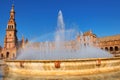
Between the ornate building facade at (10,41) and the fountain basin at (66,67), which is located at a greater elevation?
the ornate building facade at (10,41)

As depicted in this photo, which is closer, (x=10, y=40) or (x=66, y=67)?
(x=66, y=67)

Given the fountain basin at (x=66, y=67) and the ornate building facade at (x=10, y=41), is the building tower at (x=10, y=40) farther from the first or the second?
the fountain basin at (x=66, y=67)

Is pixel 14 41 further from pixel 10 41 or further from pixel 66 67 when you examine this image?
pixel 66 67

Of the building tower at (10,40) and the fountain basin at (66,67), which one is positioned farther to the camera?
the building tower at (10,40)

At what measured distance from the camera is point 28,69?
14.9 m

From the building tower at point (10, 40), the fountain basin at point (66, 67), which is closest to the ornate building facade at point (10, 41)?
the building tower at point (10, 40)

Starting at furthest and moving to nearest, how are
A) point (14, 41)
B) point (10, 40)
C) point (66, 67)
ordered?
point (14, 41) → point (10, 40) → point (66, 67)

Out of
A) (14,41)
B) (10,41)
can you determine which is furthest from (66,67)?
(10,41)

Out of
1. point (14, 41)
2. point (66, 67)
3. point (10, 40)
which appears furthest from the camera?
point (14, 41)

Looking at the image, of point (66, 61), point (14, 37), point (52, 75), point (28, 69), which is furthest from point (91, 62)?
point (14, 37)

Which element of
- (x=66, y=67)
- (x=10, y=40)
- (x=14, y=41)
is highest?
(x=10, y=40)

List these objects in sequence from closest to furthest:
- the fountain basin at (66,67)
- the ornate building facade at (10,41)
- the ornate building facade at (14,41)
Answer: the fountain basin at (66,67) < the ornate building facade at (14,41) < the ornate building facade at (10,41)

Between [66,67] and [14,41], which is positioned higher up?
[14,41]

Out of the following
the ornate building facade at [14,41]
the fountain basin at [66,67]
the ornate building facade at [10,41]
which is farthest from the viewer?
the ornate building facade at [10,41]
